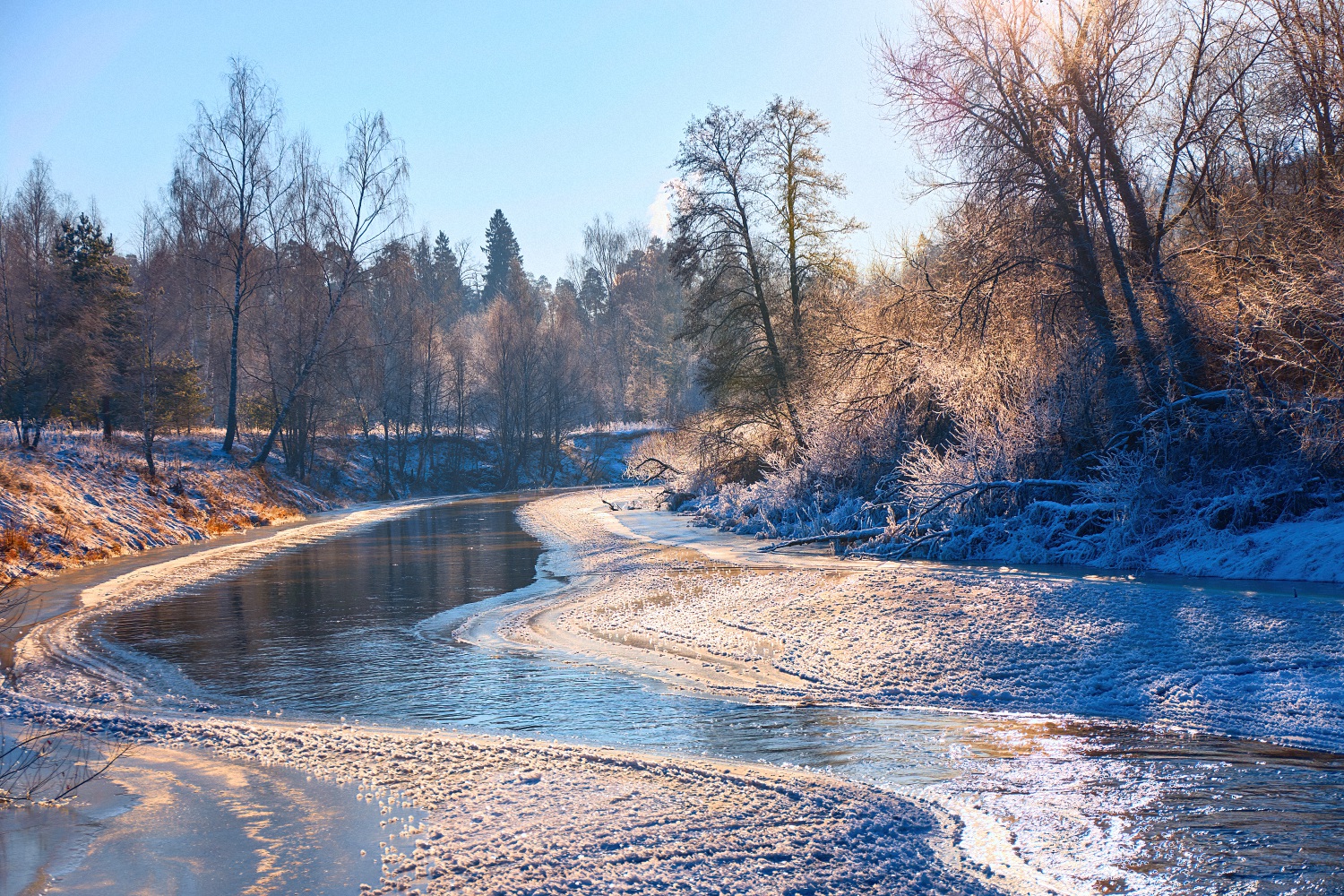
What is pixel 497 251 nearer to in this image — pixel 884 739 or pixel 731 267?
pixel 731 267

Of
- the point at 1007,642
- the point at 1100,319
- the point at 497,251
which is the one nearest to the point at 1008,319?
the point at 1100,319

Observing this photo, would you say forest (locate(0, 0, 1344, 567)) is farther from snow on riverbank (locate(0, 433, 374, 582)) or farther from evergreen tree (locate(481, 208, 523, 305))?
evergreen tree (locate(481, 208, 523, 305))

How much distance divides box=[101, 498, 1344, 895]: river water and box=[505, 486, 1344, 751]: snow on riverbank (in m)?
0.52

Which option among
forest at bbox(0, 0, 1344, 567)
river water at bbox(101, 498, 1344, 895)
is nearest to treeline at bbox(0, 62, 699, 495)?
forest at bbox(0, 0, 1344, 567)

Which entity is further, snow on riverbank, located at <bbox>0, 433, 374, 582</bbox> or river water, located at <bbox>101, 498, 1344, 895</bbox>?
snow on riverbank, located at <bbox>0, 433, 374, 582</bbox>

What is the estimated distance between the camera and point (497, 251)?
103m

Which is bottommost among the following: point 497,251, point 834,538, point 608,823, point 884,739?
point 884,739

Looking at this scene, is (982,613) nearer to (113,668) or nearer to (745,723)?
(745,723)

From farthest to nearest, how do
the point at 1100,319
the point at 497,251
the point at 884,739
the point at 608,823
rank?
the point at 497,251, the point at 1100,319, the point at 884,739, the point at 608,823

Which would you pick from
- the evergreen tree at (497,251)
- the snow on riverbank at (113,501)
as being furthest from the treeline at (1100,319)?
the evergreen tree at (497,251)

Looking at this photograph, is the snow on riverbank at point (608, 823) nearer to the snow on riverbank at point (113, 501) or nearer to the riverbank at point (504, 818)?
the riverbank at point (504, 818)

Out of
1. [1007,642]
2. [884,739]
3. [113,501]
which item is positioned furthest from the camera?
[113,501]

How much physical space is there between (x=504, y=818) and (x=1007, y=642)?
16.1 feet

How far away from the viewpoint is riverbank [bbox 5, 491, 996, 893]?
367 cm
